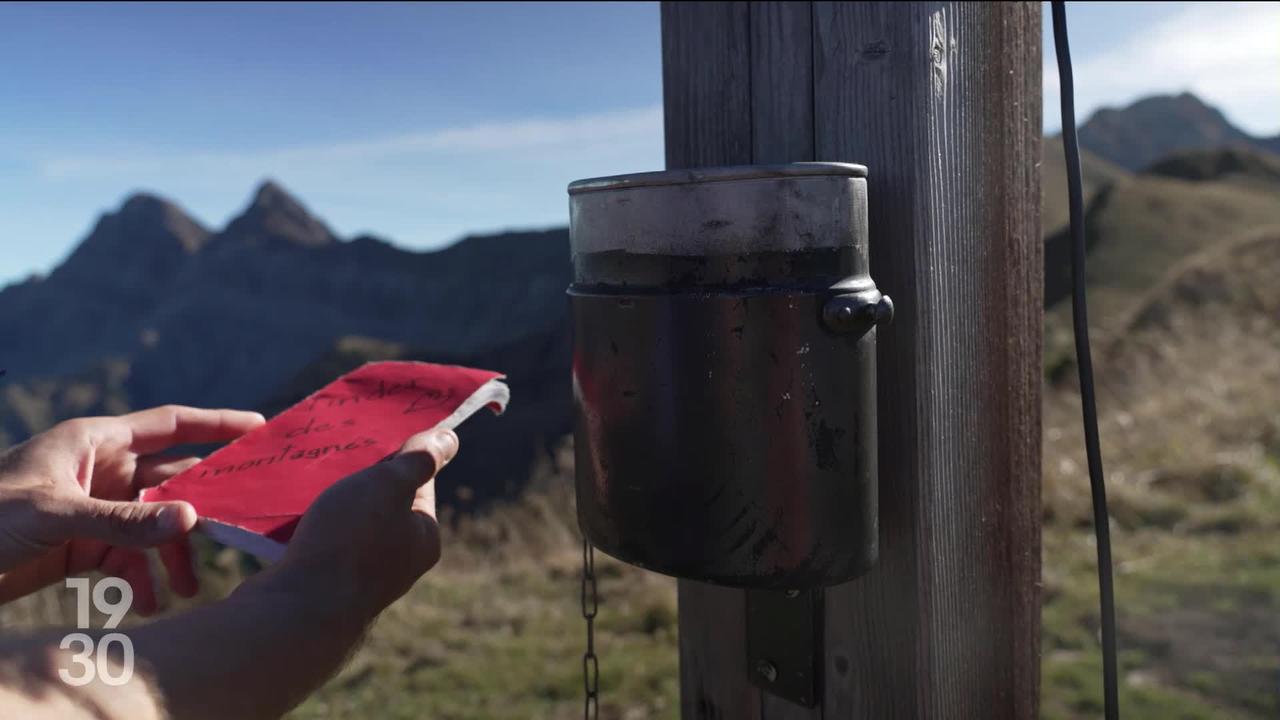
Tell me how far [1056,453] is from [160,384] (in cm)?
15566

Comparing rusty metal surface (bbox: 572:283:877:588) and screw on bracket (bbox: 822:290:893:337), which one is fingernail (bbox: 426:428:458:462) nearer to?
rusty metal surface (bbox: 572:283:877:588)

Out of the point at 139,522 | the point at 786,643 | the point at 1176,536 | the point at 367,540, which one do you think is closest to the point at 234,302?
the point at 1176,536

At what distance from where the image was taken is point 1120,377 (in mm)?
10055

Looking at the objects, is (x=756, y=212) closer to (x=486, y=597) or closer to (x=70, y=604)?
(x=486, y=597)

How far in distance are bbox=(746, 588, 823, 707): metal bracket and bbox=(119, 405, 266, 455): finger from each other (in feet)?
3.10

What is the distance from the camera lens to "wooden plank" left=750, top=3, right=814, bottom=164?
4.01 ft

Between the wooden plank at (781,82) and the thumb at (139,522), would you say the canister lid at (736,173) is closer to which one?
the wooden plank at (781,82)

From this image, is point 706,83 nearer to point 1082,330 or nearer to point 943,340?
point 943,340

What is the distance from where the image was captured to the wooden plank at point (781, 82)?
1.22 m

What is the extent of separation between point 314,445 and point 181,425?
1.05ft

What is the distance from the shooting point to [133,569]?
5.30 feet

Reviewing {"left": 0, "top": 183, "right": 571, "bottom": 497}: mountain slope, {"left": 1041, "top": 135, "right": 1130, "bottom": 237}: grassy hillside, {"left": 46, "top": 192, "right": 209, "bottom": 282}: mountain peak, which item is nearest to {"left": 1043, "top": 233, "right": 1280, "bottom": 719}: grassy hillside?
{"left": 1041, "top": 135, "right": 1130, "bottom": 237}: grassy hillside

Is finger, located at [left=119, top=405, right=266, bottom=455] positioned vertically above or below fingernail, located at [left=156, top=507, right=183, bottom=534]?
above

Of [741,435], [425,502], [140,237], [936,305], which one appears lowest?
[425,502]
